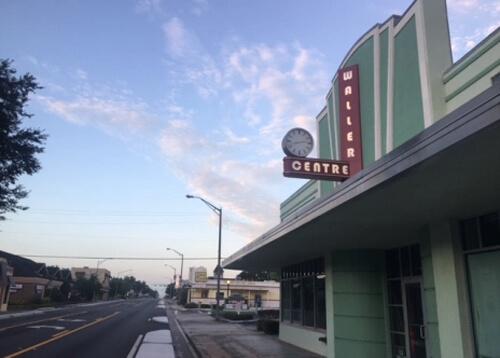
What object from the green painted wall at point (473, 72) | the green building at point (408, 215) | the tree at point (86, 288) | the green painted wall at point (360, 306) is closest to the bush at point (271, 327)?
the green building at point (408, 215)

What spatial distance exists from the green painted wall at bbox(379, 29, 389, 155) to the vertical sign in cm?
121

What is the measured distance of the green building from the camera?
542 cm

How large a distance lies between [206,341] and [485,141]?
15.6 m

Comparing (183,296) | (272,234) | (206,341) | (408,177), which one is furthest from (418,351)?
(183,296)

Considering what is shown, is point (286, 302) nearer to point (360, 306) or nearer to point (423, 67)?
point (360, 306)

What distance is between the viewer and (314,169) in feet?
41.4

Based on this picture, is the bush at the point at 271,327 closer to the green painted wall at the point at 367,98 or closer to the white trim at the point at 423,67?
the green painted wall at the point at 367,98

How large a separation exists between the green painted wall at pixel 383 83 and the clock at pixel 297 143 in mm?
2359

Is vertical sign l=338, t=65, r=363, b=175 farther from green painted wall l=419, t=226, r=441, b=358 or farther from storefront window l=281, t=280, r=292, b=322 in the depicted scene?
storefront window l=281, t=280, r=292, b=322

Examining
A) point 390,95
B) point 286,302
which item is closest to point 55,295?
point 286,302

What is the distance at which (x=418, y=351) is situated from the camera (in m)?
10.0

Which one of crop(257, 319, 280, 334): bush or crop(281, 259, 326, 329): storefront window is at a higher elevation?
crop(281, 259, 326, 329): storefront window

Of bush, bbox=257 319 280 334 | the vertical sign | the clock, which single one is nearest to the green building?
the vertical sign

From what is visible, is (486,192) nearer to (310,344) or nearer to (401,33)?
(401,33)
